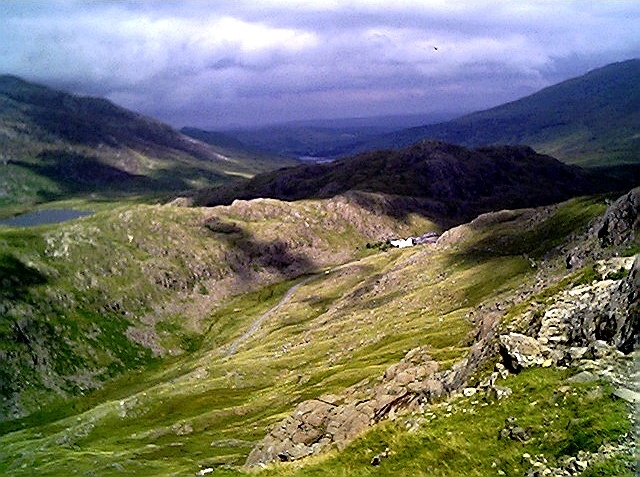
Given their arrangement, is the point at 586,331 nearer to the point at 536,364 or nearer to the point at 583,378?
the point at 536,364

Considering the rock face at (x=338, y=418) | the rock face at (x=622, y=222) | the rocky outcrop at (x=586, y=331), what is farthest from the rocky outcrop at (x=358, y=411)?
the rock face at (x=622, y=222)

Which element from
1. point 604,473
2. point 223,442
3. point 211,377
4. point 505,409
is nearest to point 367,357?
point 223,442

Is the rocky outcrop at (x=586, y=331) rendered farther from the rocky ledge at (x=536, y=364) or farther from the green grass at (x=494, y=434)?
the green grass at (x=494, y=434)

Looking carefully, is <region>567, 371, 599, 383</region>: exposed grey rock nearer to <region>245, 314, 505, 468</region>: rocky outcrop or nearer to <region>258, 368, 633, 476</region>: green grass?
<region>258, 368, 633, 476</region>: green grass

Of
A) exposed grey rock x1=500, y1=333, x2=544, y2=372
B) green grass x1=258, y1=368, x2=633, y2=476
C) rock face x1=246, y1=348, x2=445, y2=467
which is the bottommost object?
rock face x1=246, y1=348, x2=445, y2=467

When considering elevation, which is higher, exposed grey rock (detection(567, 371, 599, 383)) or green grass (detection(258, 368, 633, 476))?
exposed grey rock (detection(567, 371, 599, 383))

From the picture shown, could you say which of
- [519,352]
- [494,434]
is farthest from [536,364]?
[494,434]

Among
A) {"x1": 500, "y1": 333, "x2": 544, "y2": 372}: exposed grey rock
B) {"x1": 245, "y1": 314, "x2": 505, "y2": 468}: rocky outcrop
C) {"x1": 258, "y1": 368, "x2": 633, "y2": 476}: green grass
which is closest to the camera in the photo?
{"x1": 258, "y1": 368, "x2": 633, "y2": 476}: green grass

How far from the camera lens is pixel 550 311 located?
42562 mm

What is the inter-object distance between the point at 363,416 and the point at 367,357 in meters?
87.0

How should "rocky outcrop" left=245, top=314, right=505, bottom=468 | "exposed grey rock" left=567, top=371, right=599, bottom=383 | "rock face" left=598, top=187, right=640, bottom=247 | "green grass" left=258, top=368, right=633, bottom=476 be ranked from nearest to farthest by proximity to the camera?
1. "green grass" left=258, top=368, right=633, bottom=476
2. "exposed grey rock" left=567, top=371, right=599, bottom=383
3. "rocky outcrop" left=245, top=314, right=505, bottom=468
4. "rock face" left=598, top=187, right=640, bottom=247

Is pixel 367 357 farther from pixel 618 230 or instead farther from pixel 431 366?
pixel 431 366

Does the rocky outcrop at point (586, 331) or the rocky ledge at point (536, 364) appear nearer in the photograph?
the rocky ledge at point (536, 364)

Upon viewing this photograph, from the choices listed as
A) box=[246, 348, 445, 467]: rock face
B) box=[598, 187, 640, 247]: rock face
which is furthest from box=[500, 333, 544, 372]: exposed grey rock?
box=[598, 187, 640, 247]: rock face
